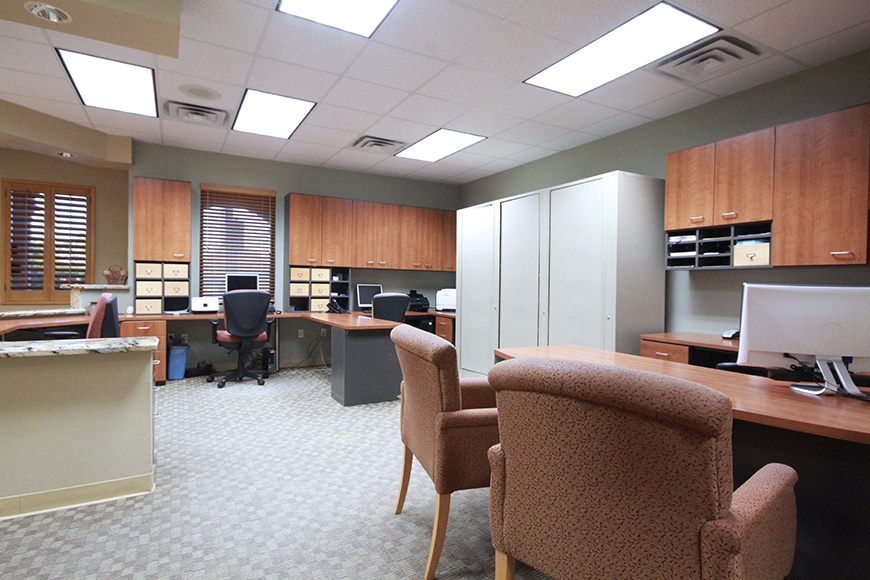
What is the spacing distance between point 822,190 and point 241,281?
578 centimetres

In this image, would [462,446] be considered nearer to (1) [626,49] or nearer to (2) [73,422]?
(2) [73,422]

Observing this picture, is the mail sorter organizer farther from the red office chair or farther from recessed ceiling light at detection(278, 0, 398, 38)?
recessed ceiling light at detection(278, 0, 398, 38)

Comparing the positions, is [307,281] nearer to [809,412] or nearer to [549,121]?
[549,121]

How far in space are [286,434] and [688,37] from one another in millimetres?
4019

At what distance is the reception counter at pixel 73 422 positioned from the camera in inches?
85.3

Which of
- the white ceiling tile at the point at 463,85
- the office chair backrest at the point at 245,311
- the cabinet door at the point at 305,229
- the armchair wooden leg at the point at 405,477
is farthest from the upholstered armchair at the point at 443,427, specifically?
the cabinet door at the point at 305,229

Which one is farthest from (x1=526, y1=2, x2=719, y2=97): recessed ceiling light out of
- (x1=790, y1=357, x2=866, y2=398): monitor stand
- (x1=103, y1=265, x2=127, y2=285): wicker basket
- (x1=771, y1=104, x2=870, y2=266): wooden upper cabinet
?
(x1=103, y1=265, x2=127, y2=285): wicker basket

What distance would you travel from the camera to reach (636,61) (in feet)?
10.7

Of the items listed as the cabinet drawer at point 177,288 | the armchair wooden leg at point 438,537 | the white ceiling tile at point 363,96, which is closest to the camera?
the armchair wooden leg at point 438,537

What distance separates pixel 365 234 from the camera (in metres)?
6.43

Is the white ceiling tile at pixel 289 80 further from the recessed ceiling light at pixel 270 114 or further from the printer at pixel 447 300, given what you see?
the printer at pixel 447 300

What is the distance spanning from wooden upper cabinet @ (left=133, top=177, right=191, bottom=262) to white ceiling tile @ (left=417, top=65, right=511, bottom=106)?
3.37 m

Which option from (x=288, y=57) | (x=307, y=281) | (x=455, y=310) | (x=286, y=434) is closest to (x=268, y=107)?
(x=288, y=57)

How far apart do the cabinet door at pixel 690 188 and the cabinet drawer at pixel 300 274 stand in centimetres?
443
